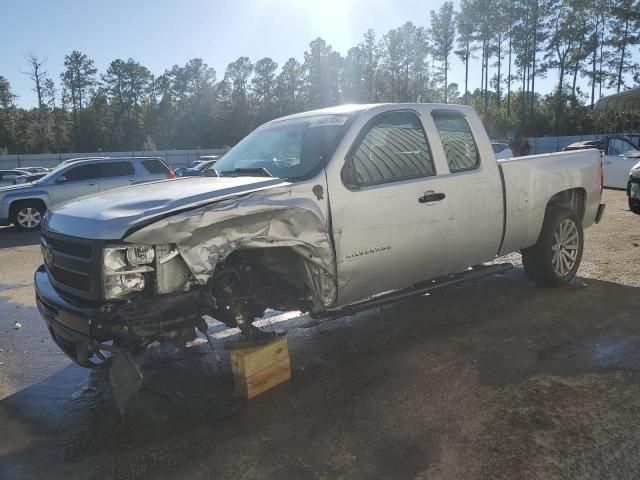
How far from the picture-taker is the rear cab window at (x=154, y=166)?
46.8 ft

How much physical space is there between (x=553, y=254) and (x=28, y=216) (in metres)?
12.5

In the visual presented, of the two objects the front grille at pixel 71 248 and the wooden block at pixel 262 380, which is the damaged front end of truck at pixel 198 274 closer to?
the front grille at pixel 71 248

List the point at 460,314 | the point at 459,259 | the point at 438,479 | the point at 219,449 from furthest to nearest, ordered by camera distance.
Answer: the point at 460,314 < the point at 459,259 < the point at 219,449 < the point at 438,479

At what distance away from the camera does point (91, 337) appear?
3086 mm

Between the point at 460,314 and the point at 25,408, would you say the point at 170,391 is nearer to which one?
the point at 25,408

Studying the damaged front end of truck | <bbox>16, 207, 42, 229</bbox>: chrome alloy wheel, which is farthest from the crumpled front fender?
<bbox>16, 207, 42, 229</bbox>: chrome alloy wheel

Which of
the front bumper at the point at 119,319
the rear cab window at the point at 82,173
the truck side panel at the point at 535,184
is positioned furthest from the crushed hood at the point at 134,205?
the rear cab window at the point at 82,173

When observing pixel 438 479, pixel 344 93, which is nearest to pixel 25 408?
pixel 438 479

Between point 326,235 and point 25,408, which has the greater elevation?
point 326,235

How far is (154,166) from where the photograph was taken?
14375mm

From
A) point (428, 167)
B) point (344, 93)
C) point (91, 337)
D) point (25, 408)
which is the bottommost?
point (25, 408)

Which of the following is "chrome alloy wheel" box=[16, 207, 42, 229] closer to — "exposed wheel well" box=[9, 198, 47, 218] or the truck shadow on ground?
"exposed wheel well" box=[9, 198, 47, 218]

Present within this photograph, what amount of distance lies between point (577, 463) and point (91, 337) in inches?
109

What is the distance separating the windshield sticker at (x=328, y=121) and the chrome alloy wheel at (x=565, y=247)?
3.07 meters
